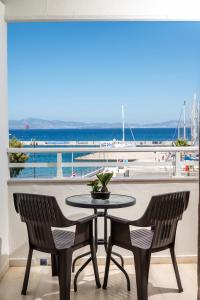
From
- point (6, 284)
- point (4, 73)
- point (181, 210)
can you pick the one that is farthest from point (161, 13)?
Result: point (6, 284)

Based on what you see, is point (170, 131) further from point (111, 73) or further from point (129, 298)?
point (129, 298)

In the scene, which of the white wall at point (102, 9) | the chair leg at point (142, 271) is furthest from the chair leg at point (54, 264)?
the white wall at point (102, 9)

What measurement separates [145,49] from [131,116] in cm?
488

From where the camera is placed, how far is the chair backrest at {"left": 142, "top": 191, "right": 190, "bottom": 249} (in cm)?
332

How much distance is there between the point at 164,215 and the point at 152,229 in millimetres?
161

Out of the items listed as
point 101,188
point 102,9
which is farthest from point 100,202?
point 102,9

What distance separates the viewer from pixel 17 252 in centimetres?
440

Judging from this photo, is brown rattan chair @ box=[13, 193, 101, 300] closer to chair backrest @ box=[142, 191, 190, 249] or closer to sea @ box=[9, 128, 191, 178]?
chair backrest @ box=[142, 191, 190, 249]

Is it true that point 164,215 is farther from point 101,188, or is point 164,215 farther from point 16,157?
point 16,157

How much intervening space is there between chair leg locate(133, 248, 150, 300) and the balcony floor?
306 mm

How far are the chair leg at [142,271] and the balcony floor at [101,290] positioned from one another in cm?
31

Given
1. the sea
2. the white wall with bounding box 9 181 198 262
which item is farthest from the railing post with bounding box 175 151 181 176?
the sea

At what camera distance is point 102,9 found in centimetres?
427

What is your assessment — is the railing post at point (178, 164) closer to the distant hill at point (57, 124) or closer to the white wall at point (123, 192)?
the white wall at point (123, 192)
